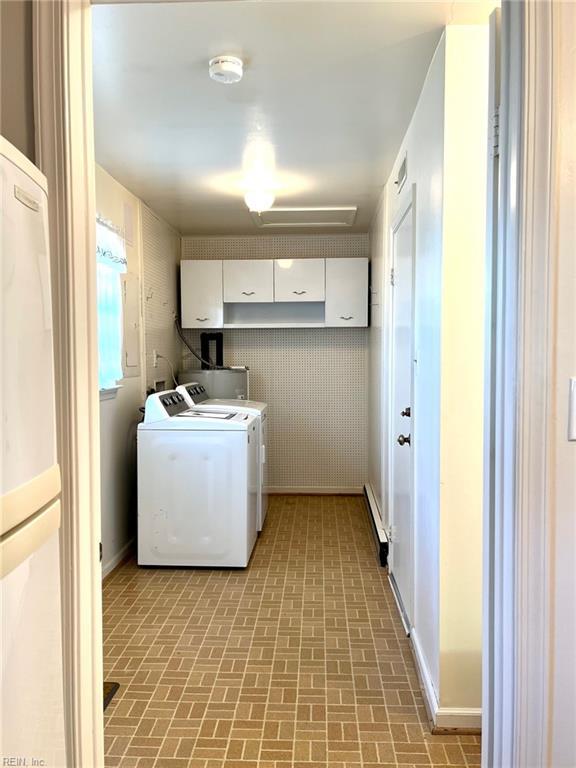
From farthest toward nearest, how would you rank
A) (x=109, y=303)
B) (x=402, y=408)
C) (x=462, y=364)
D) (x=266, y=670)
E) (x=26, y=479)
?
(x=109, y=303), (x=402, y=408), (x=266, y=670), (x=462, y=364), (x=26, y=479)

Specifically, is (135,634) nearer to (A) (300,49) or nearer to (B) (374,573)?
(B) (374,573)

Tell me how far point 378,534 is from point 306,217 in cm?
253

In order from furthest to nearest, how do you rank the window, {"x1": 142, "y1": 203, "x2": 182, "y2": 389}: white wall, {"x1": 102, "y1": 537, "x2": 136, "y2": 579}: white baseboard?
{"x1": 142, "y1": 203, "x2": 182, "y2": 389}: white wall
{"x1": 102, "y1": 537, "x2": 136, "y2": 579}: white baseboard
the window

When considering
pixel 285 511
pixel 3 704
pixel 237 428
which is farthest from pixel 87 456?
pixel 285 511

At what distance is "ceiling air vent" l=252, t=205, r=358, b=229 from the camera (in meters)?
4.05

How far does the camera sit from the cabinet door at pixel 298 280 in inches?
185

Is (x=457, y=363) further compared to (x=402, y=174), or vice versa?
(x=402, y=174)

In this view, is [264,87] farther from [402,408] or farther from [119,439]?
[119,439]

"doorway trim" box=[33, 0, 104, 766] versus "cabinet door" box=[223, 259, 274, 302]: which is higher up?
"cabinet door" box=[223, 259, 274, 302]

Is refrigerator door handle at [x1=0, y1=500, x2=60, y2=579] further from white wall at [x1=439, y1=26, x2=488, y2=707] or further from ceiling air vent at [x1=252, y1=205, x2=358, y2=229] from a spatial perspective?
ceiling air vent at [x1=252, y1=205, x2=358, y2=229]

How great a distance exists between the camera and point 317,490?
199 inches

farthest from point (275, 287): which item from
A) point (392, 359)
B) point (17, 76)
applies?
point (17, 76)

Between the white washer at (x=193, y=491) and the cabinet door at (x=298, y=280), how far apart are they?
1.74 metres

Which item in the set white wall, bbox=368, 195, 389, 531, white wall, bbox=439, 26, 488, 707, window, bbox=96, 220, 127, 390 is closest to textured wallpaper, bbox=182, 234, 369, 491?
white wall, bbox=368, 195, 389, 531
